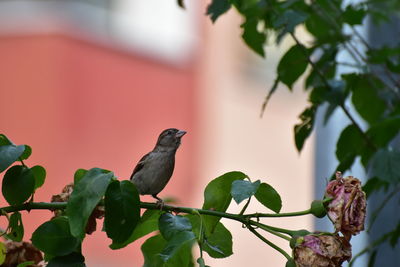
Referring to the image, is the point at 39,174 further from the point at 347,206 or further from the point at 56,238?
the point at 347,206

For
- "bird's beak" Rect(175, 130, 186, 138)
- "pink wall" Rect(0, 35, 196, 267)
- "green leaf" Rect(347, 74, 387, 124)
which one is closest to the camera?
"green leaf" Rect(347, 74, 387, 124)

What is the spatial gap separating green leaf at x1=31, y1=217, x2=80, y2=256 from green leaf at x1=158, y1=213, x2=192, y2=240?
0.29ft

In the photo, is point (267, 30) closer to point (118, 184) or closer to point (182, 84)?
point (118, 184)

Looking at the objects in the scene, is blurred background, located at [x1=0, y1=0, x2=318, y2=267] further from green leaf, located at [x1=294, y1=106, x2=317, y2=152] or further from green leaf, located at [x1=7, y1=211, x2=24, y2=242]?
green leaf, located at [x1=7, y1=211, x2=24, y2=242]

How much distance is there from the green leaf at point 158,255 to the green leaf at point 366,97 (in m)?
0.62

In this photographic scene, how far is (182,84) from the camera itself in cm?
735

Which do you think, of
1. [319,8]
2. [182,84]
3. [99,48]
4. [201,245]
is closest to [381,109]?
[319,8]

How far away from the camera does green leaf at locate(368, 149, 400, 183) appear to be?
4.00 feet

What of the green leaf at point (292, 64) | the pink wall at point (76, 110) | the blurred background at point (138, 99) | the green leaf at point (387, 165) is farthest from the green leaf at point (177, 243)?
the pink wall at point (76, 110)

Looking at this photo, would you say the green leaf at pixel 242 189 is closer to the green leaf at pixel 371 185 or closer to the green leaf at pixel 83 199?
the green leaf at pixel 83 199

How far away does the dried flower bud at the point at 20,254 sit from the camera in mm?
890

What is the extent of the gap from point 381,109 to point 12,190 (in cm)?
79

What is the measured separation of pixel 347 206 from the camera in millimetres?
779

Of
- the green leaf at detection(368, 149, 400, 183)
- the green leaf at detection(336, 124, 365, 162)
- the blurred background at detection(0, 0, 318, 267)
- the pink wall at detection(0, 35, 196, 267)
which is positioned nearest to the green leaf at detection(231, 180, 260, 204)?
the green leaf at detection(368, 149, 400, 183)
